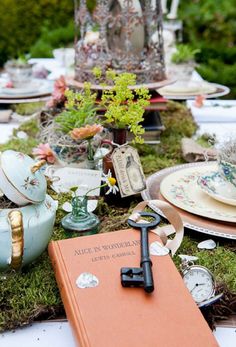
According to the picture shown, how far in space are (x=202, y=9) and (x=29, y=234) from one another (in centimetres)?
432

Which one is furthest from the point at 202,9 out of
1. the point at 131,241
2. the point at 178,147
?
the point at 131,241

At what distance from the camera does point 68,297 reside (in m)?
0.73

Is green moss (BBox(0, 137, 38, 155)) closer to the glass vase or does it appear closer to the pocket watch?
the glass vase

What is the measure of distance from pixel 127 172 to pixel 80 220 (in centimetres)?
20

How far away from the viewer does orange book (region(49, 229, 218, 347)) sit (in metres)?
0.66

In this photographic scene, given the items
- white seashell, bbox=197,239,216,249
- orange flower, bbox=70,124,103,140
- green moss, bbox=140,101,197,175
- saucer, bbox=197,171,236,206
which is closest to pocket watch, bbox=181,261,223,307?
white seashell, bbox=197,239,216,249

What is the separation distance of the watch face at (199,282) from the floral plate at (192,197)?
19 cm

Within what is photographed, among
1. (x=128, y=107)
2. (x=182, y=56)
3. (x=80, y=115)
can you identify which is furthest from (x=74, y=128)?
(x=182, y=56)

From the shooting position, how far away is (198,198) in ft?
3.60

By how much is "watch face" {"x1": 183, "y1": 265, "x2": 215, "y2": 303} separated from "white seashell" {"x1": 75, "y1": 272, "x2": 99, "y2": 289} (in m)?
0.15

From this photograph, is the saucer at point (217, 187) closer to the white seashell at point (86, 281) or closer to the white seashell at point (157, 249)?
the white seashell at point (157, 249)

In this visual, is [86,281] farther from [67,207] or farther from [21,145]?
[21,145]

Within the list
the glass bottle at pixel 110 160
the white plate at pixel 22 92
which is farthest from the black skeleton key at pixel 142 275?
the white plate at pixel 22 92

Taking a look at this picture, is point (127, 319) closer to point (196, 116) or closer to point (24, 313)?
point (24, 313)
